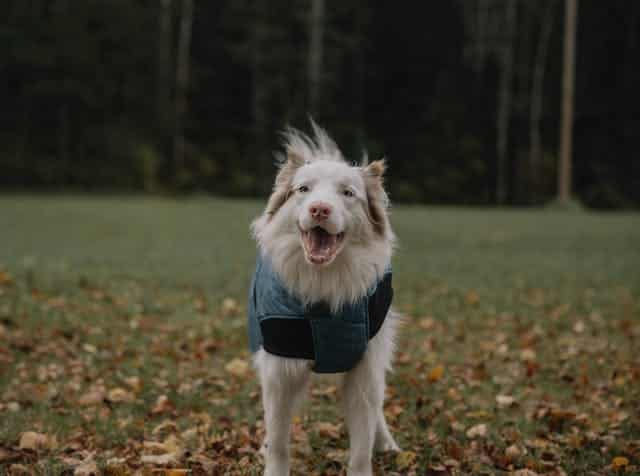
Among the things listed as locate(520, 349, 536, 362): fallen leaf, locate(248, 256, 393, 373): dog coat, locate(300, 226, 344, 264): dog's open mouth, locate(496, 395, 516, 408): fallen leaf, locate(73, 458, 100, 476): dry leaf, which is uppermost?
locate(300, 226, 344, 264): dog's open mouth

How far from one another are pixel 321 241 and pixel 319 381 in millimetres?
1570

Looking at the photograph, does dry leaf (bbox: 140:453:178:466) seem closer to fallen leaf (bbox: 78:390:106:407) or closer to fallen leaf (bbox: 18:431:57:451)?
fallen leaf (bbox: 18:431:57:451)

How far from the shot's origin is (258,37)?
34.2 m

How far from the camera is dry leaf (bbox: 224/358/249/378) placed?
6138 mm

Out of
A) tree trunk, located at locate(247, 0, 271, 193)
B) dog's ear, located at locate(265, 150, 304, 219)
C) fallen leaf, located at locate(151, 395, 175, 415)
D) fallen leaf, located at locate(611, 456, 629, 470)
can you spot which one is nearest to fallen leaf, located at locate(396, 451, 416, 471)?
fallen leaf, located at locate(611, 456, 629, 470)

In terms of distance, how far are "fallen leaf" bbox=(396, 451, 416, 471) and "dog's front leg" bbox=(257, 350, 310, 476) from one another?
763 mm

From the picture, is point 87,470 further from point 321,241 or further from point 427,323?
point 427,323

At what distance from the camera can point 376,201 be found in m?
3.75

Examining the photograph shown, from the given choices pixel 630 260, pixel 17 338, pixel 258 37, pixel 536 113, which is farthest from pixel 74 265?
pixel 536 113

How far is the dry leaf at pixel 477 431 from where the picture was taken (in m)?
4.68

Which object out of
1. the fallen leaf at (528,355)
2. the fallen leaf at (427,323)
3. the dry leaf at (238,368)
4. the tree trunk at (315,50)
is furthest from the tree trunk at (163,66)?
the fallen leaf at (528,355)

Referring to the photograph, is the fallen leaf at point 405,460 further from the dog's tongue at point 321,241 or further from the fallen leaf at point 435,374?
the fallen leaf at point 435,374

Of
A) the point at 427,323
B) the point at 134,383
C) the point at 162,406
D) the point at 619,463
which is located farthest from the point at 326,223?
the point at 427,323

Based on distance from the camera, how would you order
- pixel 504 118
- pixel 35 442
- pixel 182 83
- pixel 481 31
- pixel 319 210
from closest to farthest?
pixel 319 210 < pixel 35 442 < pixel 504 118 < pixel 182 83 < pixel 481 31
